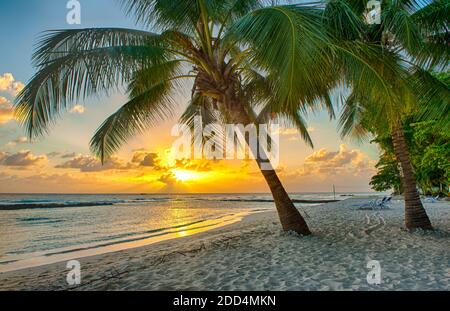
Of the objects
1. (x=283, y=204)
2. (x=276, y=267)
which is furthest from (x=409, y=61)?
(x=276, y=267)

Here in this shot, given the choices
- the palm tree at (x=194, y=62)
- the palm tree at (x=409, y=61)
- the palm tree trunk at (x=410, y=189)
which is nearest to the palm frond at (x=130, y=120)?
the palm tree at (x=194, y=62)

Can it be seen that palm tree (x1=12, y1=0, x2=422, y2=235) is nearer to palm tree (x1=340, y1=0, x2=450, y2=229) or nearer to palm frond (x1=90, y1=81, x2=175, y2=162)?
palm frond (x1=90, y1=81, x2=175, y2=162)

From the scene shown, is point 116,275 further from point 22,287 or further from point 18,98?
point 18,98

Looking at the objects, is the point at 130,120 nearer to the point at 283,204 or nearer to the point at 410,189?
the point at 283,204

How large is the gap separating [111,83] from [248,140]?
10.9 ft

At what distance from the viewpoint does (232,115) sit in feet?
24.5

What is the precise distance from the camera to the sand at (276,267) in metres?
4.51

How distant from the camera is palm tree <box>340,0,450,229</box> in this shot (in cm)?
627

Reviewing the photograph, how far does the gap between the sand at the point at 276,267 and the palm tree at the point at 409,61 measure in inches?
83.2

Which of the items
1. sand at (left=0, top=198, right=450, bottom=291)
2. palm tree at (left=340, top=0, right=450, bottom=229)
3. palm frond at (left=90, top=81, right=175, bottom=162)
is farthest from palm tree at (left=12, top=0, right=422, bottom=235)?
sand at (left=0, top=198, right=450, bottom=291)

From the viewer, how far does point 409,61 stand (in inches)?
299

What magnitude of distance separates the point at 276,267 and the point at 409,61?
5.65 metres

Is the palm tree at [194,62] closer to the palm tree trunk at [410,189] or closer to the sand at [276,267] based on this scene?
the sand at [276,267]

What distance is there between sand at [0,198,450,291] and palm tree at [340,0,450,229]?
2.11m
